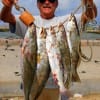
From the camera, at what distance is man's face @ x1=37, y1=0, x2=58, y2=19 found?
285 inches

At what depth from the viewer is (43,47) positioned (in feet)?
22.2

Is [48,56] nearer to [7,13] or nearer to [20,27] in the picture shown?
[20,27]

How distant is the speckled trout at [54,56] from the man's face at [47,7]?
2.04ft

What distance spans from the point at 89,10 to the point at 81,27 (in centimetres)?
31

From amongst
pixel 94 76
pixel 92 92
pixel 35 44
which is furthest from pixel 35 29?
pixel 94 76

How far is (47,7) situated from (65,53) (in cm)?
90

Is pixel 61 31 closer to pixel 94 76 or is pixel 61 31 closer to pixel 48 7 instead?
pixel 48 7

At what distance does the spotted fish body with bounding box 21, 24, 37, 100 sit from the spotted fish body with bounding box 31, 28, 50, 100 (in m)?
0.06

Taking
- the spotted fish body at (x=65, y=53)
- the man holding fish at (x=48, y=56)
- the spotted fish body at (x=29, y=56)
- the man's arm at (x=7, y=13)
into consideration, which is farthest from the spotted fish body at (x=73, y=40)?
the man's arm at (x=7, y=13)

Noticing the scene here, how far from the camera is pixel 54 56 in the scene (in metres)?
6.73

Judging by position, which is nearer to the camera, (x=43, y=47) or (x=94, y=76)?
(x=43, y=47)

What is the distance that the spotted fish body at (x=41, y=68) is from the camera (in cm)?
677

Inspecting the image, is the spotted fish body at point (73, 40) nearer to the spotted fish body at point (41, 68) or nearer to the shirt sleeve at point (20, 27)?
the spotted fish body at point (41, 68)

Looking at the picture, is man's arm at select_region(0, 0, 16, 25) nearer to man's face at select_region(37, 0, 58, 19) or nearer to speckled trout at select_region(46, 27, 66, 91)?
man's face at select_region(37, 0, 58, 19)
